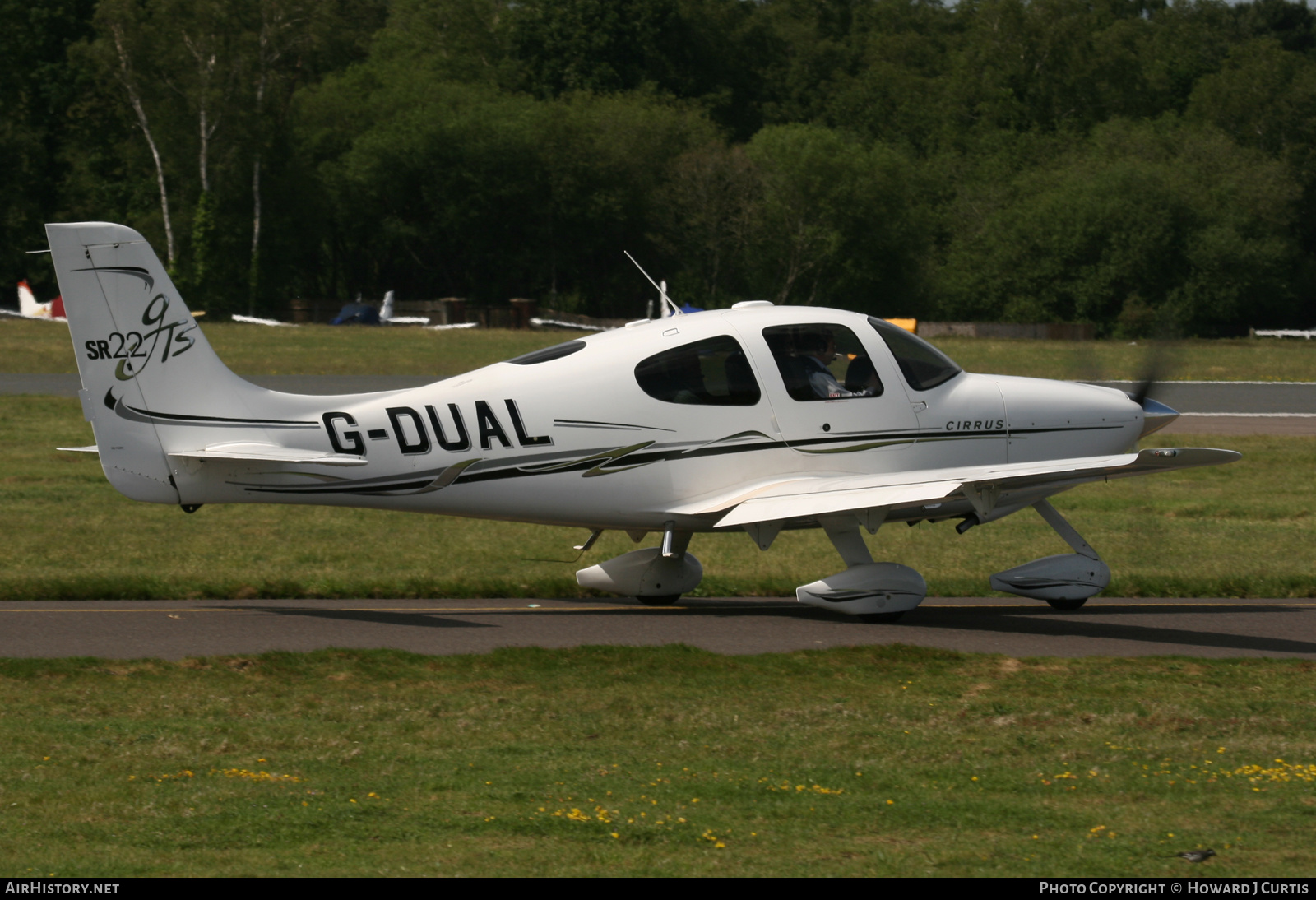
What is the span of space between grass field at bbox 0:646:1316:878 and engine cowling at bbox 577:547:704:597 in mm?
2372

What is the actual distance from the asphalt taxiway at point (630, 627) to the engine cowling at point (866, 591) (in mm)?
184

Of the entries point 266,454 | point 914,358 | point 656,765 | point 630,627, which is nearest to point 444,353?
point 914,358

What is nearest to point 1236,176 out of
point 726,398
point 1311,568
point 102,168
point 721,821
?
point 102,168

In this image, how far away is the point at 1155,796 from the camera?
22.0ft

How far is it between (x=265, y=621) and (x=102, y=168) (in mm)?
68310

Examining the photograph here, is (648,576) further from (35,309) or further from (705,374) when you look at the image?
(35,309)

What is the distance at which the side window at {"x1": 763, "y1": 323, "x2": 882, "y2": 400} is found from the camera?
38.1 feet

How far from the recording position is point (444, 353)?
47.8m

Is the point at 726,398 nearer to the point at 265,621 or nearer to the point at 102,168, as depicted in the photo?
the point at 265,621

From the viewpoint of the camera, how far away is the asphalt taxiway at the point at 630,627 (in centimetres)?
1038

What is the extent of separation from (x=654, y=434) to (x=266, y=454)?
297 cm

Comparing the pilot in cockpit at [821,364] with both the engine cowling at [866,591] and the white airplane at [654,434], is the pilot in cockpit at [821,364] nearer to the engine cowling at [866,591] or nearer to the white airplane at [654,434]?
the white airplane at [654,434]

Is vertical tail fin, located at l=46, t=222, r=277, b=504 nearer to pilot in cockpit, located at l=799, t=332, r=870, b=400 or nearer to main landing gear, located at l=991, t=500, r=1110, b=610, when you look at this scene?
pilot in cockpit, located at l=799, t=332, r=870, b=400

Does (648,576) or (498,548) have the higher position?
(648,576)
